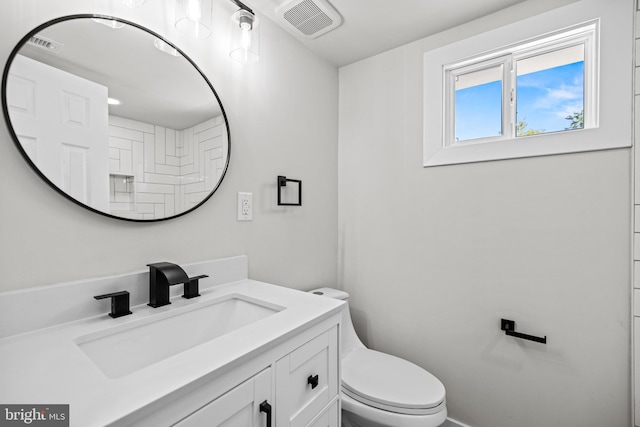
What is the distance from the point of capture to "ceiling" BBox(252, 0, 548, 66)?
1399 millimetres

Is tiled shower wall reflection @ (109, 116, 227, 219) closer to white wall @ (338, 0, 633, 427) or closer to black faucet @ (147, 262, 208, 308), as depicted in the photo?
black faucet @ (147, 262, 208, 308)

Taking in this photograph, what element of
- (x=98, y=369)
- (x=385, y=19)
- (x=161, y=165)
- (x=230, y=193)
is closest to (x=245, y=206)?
(x=230, y=193)

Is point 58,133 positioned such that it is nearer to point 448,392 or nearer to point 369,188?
point 369,188

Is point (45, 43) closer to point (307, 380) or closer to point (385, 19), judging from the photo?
point (307, 380)

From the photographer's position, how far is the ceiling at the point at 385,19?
4.59 ft

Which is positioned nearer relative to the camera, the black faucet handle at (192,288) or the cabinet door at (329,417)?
the cabinet door at (329,417)

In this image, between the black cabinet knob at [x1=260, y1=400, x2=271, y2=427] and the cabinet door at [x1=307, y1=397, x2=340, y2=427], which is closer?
the black cabinet knob at [x1=260, y1=400, x2=271, y2=427]

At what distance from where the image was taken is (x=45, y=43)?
0.84 metres

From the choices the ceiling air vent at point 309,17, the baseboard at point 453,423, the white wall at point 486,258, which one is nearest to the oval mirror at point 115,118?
the ceiling air vent at point 309,17

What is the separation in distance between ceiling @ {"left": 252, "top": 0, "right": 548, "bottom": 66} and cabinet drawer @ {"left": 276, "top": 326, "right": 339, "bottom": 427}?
1490mm

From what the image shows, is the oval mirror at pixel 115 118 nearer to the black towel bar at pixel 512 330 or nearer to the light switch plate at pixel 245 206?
the light switch plate at pixel 245 206

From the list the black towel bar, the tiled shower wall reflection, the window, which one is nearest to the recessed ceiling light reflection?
the tiled shower wall reflection

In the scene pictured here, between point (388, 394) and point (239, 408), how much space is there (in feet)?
2.70

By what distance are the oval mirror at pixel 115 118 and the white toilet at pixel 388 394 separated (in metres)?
1.06
